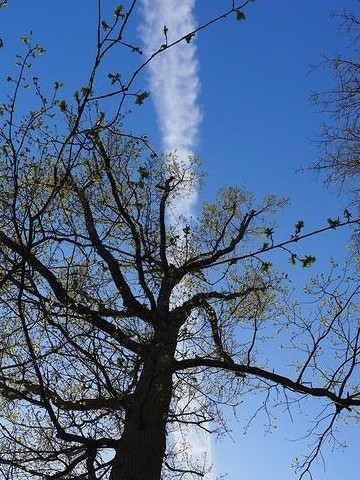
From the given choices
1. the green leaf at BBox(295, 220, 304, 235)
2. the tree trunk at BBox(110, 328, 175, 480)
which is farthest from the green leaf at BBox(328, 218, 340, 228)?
the tree trunk at BBox(110, 328, 175, 480)

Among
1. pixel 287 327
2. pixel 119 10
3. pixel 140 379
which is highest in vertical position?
pixel 287 327

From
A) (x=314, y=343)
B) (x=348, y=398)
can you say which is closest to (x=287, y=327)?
(x=314, y=343)

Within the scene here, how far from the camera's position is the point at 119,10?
6.93 ft

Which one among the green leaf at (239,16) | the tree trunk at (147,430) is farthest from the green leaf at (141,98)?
the tree trunk at (147,430)

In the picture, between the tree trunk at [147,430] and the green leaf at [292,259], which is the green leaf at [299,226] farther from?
the tree trunk at [147,430]

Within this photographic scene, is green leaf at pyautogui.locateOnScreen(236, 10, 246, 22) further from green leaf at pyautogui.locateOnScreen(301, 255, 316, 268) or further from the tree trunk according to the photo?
the tree trunk

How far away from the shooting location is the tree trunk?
3684 millimetres

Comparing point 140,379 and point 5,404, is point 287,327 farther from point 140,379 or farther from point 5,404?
point 5,404

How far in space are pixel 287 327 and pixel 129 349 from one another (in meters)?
1.67

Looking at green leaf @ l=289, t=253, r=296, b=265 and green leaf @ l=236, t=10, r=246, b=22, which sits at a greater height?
green leaf @ l=236, t=10, r=246, b=22

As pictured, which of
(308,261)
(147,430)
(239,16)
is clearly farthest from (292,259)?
(147,430)

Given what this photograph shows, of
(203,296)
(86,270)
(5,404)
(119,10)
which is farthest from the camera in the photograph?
(203,296)

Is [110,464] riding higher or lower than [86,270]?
lower

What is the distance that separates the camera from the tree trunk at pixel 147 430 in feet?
12.1
